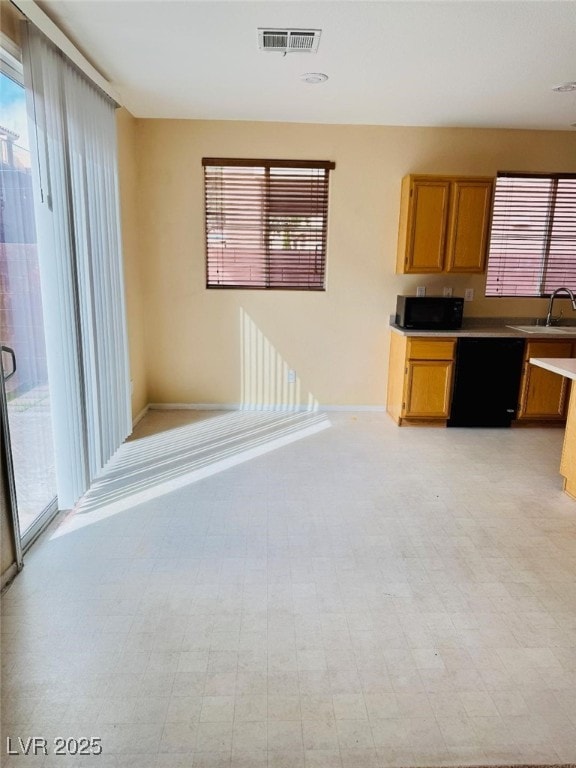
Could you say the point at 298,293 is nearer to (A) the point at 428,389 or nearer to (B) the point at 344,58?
(A) the point at 428,389

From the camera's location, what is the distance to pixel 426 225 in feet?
14.6

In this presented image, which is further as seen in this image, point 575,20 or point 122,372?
point 122,372

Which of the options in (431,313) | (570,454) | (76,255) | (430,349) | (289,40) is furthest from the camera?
(431,313)

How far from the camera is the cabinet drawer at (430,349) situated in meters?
4.41

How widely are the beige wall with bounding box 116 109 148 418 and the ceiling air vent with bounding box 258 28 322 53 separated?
1.71 meters

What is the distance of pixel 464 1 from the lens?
2.34 meters

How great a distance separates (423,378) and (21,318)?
3232 mm

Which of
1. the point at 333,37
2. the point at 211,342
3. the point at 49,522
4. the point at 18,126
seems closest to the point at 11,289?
the point at 18,126

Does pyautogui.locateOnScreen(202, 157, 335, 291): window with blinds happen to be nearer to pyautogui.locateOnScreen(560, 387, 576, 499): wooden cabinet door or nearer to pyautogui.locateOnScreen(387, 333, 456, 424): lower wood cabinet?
pyautogui.locateOnScreen(387, 333, 456, 424): lower wood cabinet

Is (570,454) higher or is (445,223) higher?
(445,223)

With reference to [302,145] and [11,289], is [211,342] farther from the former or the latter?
[11,289]

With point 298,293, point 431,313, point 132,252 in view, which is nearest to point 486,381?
point 431,313

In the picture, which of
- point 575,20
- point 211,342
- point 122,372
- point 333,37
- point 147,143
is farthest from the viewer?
point 211,342

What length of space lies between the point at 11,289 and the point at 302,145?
3.12m
